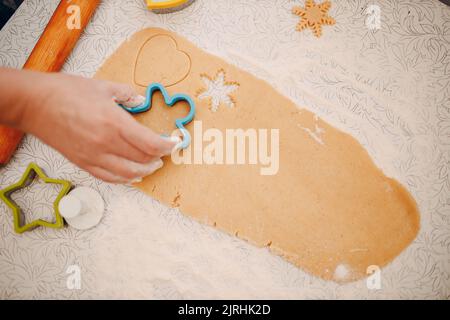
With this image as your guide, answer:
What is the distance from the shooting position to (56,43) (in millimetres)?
922

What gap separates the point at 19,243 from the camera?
91cm

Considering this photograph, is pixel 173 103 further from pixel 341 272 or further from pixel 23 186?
pixel 341 272

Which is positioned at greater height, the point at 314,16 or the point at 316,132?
the point at 314,16

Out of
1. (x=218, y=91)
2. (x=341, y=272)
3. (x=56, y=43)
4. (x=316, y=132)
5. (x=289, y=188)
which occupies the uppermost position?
(x=56, y=43)

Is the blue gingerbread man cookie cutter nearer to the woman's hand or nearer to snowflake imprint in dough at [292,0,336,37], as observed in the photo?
the woman's hand

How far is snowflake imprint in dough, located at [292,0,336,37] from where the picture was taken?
935 mm

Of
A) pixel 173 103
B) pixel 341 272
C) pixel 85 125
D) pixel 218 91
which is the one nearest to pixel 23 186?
pixel 85 125

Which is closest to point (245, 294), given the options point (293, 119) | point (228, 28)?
point (293, 119)

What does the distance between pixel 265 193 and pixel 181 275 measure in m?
0.32

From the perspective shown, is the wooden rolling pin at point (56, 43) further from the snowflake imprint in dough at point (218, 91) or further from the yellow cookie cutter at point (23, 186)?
the snowflake imprint in dough at point (218, 91)

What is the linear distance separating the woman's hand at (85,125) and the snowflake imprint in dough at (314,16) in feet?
1.85

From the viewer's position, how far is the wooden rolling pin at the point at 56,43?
90 centimetres

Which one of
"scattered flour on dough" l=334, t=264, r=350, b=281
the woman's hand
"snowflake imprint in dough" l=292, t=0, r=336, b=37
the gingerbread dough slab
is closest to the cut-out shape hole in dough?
the gingerbread dough slab

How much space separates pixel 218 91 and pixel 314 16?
0.37 meters
